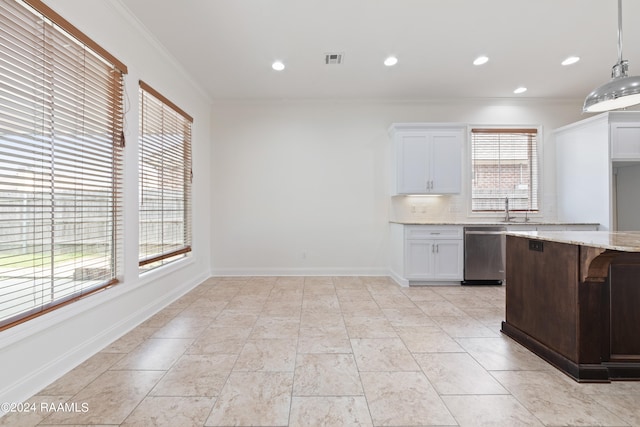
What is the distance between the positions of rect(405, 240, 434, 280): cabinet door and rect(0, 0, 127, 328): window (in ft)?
11.6

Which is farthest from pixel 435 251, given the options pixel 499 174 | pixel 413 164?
pixel 499 174

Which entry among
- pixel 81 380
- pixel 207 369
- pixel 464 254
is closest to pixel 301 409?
pixel 207 369

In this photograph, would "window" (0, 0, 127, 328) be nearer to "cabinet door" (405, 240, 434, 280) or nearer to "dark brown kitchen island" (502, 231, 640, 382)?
"dark brown kitchen island" (502, 231, 640, 382)

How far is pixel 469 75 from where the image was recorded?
404cm

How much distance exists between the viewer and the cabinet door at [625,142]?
12.9 feet

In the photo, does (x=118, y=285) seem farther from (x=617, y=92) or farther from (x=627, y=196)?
(x=627, y=196)

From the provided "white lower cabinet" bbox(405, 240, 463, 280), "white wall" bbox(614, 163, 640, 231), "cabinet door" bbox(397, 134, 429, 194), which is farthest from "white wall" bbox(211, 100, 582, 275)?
"white wall" bbox(614, 163, 640, 231)

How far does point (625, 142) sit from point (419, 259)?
313cm

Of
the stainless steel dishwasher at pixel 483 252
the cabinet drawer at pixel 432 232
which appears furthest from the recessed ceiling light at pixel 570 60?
the cabinet drawer at pixel 432 232

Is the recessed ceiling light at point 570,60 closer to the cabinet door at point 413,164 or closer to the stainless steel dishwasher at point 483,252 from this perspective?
the cabinet door at point 413,164

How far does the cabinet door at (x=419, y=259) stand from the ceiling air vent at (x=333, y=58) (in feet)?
8.53

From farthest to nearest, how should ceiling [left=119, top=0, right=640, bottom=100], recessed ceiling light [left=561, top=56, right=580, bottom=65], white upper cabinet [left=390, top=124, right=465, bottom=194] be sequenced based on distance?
white upper cabinet [left=390, top=124, right=465, bottom=194] < recessed ceiling light [left=561, top=56, right=580, bottom=65] < ceiling [left=119, top=0, right=640, bottom=100]

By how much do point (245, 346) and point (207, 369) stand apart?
0.39 m

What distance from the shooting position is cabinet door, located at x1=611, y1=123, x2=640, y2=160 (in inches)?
155
